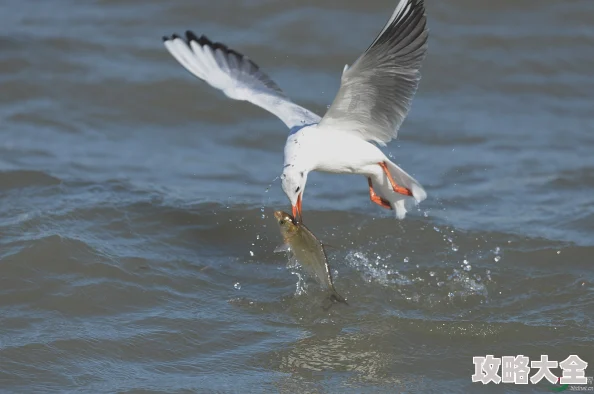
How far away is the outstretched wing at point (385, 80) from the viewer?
5809 mm

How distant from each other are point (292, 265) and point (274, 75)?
15.3 feet

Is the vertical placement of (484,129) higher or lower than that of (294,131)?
higher

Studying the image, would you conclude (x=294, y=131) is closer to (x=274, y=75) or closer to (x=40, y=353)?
(x=40, y=353)

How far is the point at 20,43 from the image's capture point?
1105cm

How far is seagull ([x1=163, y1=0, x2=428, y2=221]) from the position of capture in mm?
5879

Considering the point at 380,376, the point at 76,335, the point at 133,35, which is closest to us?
the point at 380,376

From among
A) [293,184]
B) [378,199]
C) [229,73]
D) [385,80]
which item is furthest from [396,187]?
[229,73]

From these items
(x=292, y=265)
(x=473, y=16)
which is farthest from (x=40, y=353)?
(x=473, y=16)

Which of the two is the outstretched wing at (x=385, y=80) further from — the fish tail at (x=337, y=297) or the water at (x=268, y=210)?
the fish tail at (x=337, y=297)

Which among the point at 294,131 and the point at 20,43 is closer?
the point at 294,131

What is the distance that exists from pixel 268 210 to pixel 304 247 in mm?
2455

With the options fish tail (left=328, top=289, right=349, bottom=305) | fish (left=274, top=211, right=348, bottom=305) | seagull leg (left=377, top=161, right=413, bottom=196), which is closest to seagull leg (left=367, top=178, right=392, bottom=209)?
seagull leg (left=377, top=161, right=413, bottom=196)

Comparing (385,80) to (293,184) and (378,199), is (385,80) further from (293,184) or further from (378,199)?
(378,199)

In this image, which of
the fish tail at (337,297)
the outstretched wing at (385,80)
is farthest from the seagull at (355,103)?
the fish tail at (337,297)
